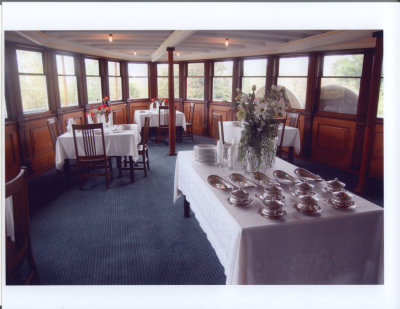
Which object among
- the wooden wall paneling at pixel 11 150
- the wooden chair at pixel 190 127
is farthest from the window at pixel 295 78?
the wooden wall paneling at pixel 11 150

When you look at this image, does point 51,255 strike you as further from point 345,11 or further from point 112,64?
point 112,64

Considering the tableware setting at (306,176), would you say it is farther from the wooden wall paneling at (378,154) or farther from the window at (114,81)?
the window at (114,81)

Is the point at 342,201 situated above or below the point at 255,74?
below

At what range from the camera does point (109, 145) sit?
12.1 feet

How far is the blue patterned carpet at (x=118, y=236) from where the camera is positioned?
1.99 meters

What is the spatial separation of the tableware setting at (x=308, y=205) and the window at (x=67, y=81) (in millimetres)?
4745

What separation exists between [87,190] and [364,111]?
13.1 ft

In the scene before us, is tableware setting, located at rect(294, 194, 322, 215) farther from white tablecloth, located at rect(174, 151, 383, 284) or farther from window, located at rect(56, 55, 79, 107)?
window, located at rect(56, 55, 79, 107)

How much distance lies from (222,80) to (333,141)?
10.0 feet

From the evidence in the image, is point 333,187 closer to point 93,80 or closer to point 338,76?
point 338,76

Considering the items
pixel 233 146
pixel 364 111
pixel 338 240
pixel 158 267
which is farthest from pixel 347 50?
pixel 158 267

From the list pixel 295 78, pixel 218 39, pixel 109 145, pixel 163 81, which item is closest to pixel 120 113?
pixel 163 81

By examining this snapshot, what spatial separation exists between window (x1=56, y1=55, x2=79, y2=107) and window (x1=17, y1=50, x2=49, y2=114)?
463 millimetres
